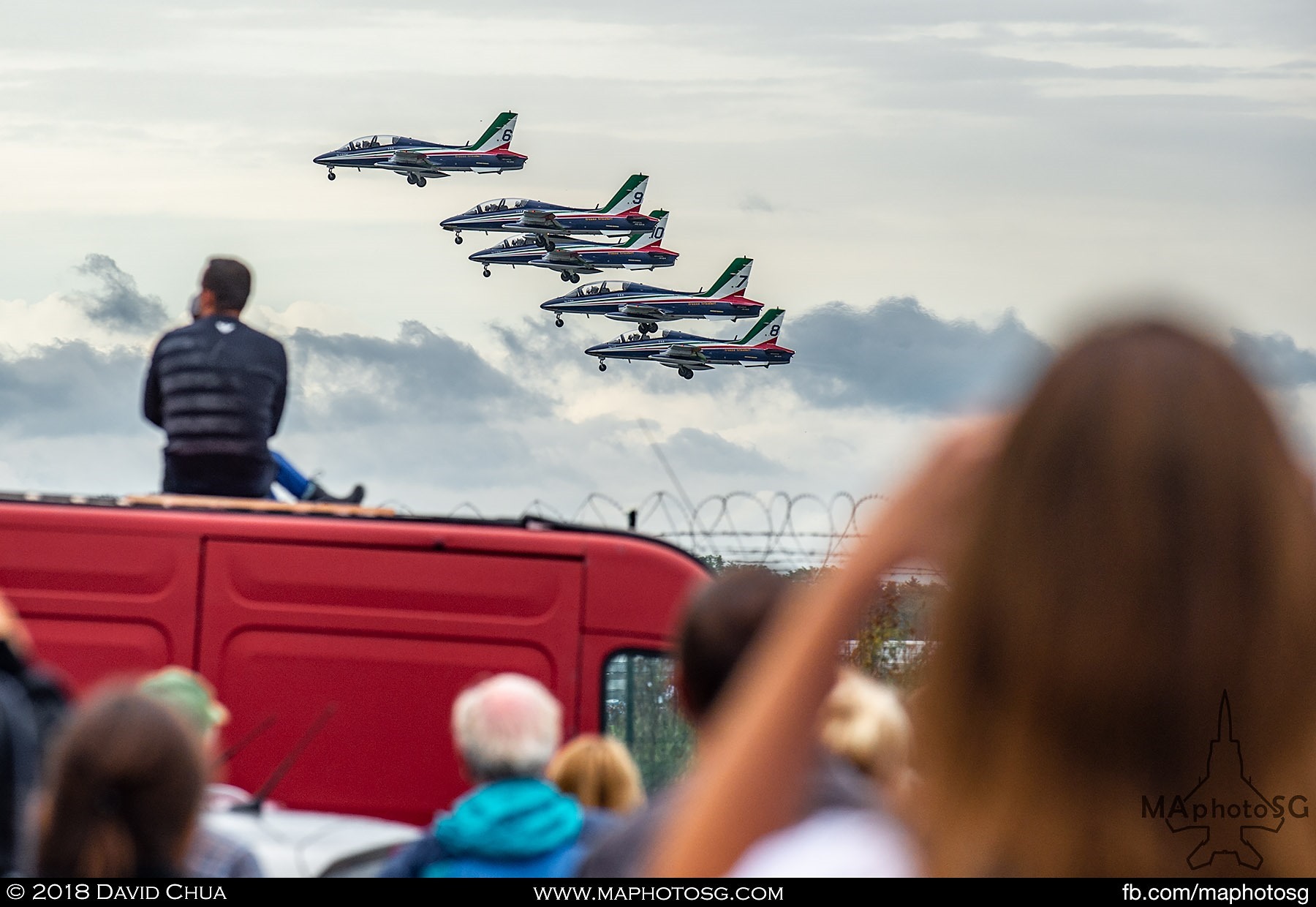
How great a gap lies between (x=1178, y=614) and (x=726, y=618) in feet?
6.35

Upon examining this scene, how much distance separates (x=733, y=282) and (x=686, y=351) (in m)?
6.62

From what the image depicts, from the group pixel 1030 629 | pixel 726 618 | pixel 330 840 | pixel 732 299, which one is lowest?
pixel 330 840

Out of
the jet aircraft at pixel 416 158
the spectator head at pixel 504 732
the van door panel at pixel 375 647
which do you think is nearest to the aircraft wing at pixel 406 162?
the jet aircraft at pixel 416 158

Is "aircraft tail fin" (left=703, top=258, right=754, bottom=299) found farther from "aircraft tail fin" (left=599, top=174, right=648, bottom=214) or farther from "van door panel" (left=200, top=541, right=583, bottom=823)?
"van door panel" (left=200, top=541, right=583, bottom=823)

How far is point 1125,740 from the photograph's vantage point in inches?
44.8

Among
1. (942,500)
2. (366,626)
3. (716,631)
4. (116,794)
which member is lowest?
(366,626)

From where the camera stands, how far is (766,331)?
339ft

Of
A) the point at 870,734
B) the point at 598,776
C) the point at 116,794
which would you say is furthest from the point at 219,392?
the point at 870,734

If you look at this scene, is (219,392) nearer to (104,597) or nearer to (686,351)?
(104,597)

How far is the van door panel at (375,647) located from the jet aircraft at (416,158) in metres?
88.6

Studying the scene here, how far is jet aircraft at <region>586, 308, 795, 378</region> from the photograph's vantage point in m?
100

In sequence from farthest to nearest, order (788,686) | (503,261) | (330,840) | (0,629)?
1. (503,261)
2. (330,840)
3. (0,629)
4. (788,686)
